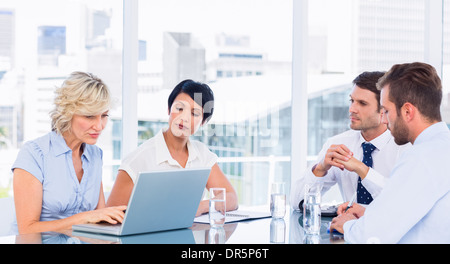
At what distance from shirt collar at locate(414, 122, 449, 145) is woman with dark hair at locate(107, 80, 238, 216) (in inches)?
44.4

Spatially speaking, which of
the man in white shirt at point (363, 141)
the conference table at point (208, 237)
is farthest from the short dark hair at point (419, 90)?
the man in white shirt at point (363, 141)

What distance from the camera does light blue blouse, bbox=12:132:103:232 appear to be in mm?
2500

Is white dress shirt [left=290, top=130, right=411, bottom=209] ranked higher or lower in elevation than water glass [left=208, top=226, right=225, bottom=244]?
higher

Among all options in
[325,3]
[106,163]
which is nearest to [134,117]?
[106,163]

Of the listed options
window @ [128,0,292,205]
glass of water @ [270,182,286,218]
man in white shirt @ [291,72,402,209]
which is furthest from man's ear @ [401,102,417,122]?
window @ [128,0,292,205]

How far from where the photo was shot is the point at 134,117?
4.48m

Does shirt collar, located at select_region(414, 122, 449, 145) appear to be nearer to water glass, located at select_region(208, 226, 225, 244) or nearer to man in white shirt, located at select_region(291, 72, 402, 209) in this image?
water glass, located at select_region(208, 226, 225, 244)

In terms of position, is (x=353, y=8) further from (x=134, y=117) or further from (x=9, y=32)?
(x=9, y=32)

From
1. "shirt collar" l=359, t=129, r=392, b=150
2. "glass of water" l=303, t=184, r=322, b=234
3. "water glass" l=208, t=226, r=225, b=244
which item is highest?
"shirt collar" l=359, t=129, r=392, b=150

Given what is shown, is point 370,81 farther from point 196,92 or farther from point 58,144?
point 58,144

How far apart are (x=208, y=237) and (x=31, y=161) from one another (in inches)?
36.4

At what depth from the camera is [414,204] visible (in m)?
1.88

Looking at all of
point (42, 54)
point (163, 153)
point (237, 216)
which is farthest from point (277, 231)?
point (42, 54)

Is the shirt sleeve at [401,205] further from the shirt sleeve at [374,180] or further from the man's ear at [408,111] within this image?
the shirt sleeve at [374,180]
